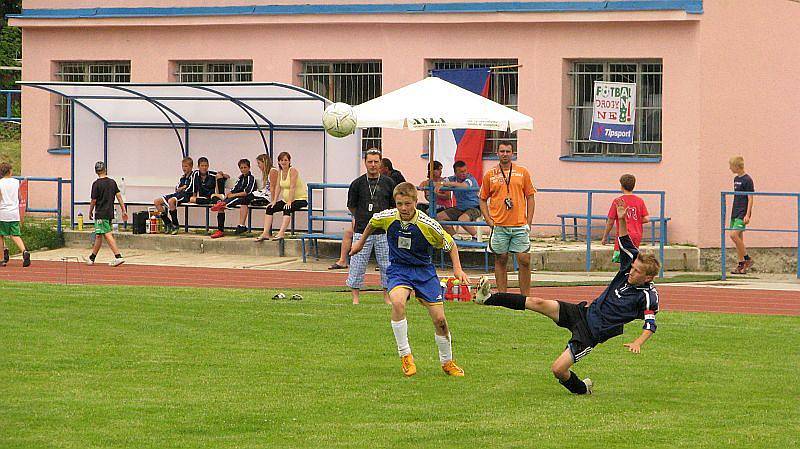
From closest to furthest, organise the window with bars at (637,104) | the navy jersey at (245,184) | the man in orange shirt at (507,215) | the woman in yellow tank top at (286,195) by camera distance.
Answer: the man in orange shirt at (507,215)
the woman in yellow tank top at (286,195)
the window with bars at (637,104)
the navy jersey at (245,184)

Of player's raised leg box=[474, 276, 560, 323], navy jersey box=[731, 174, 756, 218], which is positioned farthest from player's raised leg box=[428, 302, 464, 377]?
navy jersey box=[731, 174, 756, 218]

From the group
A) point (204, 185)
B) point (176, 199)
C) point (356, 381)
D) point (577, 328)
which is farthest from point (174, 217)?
point (577, 328)

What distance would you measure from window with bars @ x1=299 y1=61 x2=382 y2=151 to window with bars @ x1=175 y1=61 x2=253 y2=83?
1.34 meters

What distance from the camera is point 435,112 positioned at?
20.1 metres

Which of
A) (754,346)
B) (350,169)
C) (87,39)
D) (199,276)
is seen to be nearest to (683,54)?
(350,169)

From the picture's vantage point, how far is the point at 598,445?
30.8 ft

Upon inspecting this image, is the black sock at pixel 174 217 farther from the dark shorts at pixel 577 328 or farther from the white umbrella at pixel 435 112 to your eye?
the dark shorts at pixel 577 328

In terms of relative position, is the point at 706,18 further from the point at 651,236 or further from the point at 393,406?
the point at 393,406

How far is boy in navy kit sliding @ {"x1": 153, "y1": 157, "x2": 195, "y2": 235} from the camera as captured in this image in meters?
26.6

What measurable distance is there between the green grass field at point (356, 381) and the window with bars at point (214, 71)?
12.3 metres

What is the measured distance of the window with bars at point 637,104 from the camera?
2545cm

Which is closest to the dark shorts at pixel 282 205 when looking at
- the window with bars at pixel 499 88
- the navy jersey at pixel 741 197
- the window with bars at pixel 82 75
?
the window with bars at pixel 499 88

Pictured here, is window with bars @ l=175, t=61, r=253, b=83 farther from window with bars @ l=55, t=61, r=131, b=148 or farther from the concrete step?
the concrete step

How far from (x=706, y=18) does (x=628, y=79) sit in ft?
6.45
